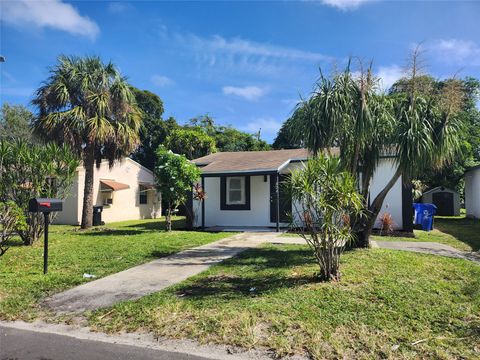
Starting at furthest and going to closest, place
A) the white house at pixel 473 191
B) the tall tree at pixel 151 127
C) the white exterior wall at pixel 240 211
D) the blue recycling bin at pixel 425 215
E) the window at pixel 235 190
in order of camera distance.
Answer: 1. the tall tree at pixel 151 127
2. the white house at pixel 473 191
3. the window at pixel 235 190
4. the white exterior wall at pixel 240 211
5. the blue recycling bin at pixel 425 215

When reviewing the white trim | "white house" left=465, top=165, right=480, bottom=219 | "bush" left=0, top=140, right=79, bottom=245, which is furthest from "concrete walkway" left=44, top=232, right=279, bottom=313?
"white house" left=465, top=165, right=480, bottom=219

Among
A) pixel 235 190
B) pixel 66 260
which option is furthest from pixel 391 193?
pixel 66 260

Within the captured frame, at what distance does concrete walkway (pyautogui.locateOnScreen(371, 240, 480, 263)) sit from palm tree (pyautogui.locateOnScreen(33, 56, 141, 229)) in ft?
36.5

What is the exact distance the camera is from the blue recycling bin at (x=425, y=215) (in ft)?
49.6

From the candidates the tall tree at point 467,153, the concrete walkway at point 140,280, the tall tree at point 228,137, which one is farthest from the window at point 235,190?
the tall tree at point 228,137

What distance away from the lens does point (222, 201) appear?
16.3 meters

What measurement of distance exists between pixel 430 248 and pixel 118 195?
59.6 feet

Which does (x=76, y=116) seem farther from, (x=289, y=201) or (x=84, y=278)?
(x=289, y=201)

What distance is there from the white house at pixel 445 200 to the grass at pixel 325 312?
19.9 meters

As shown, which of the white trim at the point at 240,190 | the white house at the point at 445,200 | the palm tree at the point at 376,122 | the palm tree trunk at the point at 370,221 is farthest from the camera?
the white house at the point at 445,200

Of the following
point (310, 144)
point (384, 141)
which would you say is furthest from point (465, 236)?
point (310, 144)

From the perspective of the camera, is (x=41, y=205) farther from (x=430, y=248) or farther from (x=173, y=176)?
(x=430, y=248)

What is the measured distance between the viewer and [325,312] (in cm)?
488

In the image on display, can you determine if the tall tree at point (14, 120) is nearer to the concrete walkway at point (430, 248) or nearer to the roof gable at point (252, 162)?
the roof gable at point (252, 162)
